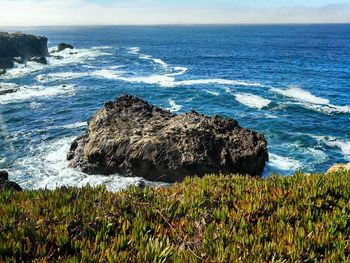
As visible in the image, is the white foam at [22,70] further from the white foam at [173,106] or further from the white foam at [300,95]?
the white foam at [300,95]

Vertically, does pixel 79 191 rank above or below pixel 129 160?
above

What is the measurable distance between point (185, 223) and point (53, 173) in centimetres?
2449

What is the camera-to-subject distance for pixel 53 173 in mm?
29219

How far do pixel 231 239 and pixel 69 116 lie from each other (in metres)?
42.1

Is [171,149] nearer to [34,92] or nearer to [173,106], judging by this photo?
[173,106]

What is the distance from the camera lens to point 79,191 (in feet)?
27.4

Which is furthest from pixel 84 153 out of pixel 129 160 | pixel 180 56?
pixel 180 56

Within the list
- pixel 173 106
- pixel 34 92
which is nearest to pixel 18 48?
pixel 34 92

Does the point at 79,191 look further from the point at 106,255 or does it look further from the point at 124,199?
the point at 106,255

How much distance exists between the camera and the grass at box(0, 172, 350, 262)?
18.5 feet

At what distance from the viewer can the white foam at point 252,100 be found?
49547 mm

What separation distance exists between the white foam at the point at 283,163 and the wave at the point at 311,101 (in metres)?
18.1

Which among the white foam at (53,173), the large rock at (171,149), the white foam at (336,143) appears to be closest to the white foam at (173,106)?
the white foam at (53,173)

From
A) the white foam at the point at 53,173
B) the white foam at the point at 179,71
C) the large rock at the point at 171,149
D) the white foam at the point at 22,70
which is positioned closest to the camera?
the large rock at the point at 171,149
